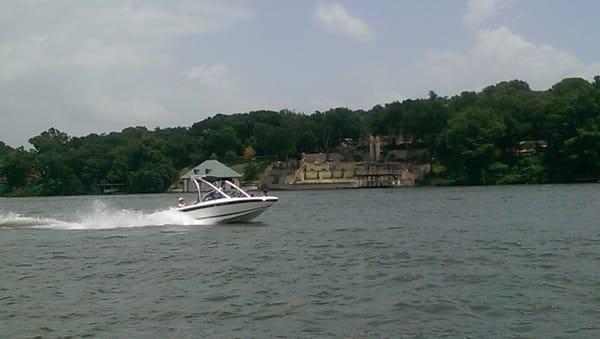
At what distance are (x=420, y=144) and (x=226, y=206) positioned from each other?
119m

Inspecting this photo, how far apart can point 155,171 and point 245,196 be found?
125 m

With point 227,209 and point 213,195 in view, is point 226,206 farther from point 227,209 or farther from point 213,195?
point 213,195

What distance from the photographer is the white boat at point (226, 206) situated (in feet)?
132

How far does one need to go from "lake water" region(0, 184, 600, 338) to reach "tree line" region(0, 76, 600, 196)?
86.9m

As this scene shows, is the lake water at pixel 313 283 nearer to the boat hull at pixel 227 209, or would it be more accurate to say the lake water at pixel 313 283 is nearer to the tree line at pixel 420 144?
the boat hull at pixel 227 209

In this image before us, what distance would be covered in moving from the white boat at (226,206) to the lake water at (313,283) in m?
3.43

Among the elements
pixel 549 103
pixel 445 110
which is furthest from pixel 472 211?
pixel 445 110

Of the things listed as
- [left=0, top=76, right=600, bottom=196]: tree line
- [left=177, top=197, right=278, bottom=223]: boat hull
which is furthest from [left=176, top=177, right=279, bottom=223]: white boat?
[left=0, top=76, right=600, bottom=196]: tree line

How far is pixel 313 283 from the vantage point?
20.4 metres

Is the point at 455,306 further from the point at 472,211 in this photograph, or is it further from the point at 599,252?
the point at 472,211

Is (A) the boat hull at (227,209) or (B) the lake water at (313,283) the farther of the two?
(A) the boat hull at (227,209)

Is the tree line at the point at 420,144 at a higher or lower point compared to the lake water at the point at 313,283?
higher

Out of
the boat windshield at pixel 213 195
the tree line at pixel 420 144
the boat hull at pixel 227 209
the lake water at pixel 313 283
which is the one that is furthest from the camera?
the tree line at pixel 420 144

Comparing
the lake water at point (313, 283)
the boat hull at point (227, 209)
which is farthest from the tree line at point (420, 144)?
the lake water at point (313, 283)
